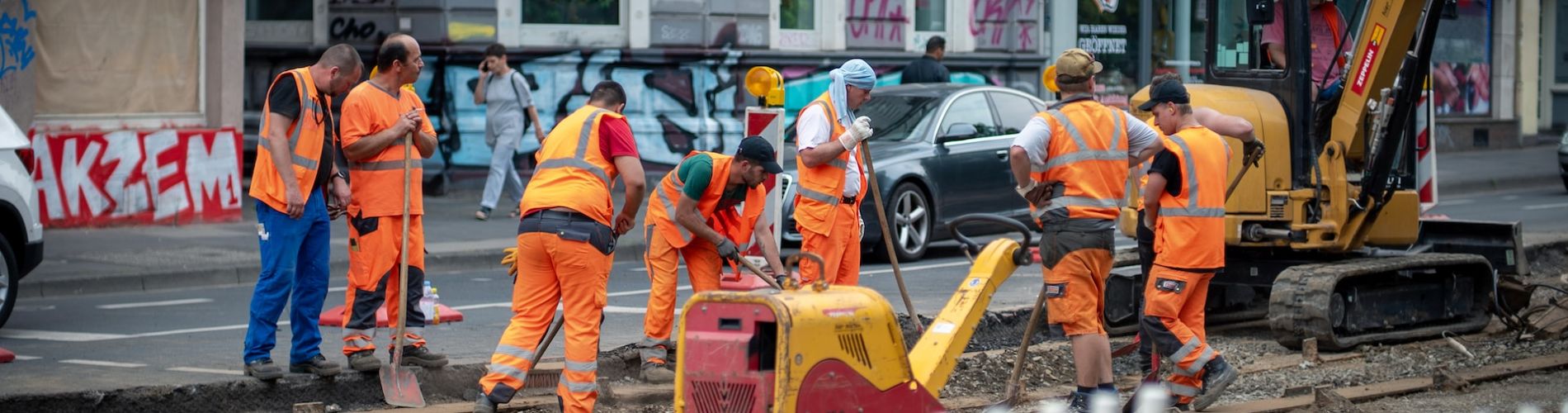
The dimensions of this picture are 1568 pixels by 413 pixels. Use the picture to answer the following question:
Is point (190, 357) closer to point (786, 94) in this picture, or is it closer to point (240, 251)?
point (240, 251)

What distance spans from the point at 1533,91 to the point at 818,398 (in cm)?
2755

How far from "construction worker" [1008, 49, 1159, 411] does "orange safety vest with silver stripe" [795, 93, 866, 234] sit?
1472 millimetres

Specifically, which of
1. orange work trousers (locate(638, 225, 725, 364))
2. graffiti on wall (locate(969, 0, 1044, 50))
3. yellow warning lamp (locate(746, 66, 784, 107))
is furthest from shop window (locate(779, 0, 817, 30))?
orange work trousers (locate(638, 225, 725, 364))

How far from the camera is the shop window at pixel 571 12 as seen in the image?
805 inches

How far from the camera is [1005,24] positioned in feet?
80.3

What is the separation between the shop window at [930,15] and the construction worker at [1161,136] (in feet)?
43.4

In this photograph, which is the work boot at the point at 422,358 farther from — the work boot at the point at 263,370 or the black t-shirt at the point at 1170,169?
the black t-shirt at the point at 1170,169

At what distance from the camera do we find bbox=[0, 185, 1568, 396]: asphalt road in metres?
8.92

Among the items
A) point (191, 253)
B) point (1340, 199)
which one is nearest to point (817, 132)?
point (1340, 199)

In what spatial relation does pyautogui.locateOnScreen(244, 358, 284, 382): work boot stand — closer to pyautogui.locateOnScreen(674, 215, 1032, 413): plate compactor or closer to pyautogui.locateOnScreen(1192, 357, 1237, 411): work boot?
pyautogui.locateOnScreen(674, 215, 1032, 413): plate compactor

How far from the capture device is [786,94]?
A: 2189 cm

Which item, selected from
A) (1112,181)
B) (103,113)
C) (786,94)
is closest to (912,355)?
(1112,181)

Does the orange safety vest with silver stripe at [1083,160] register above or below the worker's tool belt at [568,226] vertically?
above

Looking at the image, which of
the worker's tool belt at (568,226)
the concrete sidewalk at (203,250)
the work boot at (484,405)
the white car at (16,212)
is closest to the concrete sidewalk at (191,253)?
the concrete sidewalk at (203,250)
